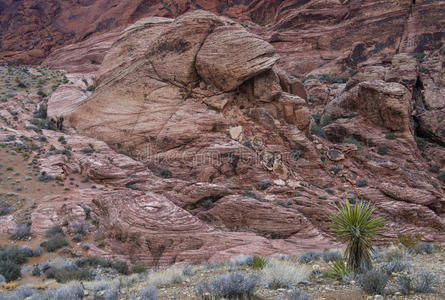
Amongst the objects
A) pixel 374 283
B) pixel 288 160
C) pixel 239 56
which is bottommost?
pixel 288 160

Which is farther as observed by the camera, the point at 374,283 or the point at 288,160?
the point at 288,160

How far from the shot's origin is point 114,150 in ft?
56.8

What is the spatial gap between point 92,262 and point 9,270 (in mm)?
2369

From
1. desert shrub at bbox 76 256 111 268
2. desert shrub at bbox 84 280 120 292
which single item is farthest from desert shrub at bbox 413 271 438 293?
desert shrub at bbox 76 256 111 268

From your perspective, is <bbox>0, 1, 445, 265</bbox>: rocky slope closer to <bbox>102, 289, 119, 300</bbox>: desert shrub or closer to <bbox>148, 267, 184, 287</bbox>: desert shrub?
<bbox>148, 267, 184, 287</bbox>: desert shrub

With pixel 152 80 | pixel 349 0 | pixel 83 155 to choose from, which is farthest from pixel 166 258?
pixel 349 0

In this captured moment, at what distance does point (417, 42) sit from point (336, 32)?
37.4 feet

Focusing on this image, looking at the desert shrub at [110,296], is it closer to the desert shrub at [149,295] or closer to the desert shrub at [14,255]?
the desert shrub at [149,295]

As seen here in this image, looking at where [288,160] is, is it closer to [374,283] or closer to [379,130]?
[379,130]

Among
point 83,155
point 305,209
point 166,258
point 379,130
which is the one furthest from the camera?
point 379,130

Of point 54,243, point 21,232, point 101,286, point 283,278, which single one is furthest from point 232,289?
point 21,232

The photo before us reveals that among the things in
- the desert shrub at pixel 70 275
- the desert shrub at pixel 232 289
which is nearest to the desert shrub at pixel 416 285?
the desert shrub at pixel 232 289

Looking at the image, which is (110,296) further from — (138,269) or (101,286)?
(138,269)

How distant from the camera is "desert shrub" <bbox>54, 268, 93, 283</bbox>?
799 centimetres
